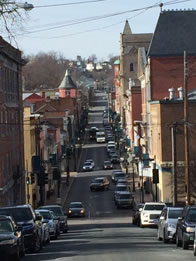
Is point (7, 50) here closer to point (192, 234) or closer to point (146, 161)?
point (146, 161)

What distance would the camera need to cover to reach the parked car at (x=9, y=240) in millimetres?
23203

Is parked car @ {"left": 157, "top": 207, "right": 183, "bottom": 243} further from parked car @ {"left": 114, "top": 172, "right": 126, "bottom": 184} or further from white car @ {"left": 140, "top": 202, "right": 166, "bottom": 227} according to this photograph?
parked car @ {"left": 114, "top": 172, "right": 126, "bottom": 184}

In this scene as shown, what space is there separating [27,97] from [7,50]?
3724 inches

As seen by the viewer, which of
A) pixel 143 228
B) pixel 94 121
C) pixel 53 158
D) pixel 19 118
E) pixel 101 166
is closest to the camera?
pixel 143 228

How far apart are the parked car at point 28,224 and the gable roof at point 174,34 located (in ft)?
154

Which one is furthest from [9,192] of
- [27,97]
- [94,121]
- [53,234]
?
[94,121]

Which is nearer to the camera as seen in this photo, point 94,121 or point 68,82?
point 68,82

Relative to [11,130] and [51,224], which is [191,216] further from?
[11,130]

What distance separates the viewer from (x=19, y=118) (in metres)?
66.4

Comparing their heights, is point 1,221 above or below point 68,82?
below

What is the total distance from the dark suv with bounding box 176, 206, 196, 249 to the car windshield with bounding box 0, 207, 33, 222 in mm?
5423

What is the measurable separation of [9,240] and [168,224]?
9342 millimetres

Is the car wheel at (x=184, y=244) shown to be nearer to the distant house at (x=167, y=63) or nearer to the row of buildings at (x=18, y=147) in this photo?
the row of buildings at (x=18, y=147)

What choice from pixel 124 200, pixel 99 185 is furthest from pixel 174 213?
pixel 99 185
